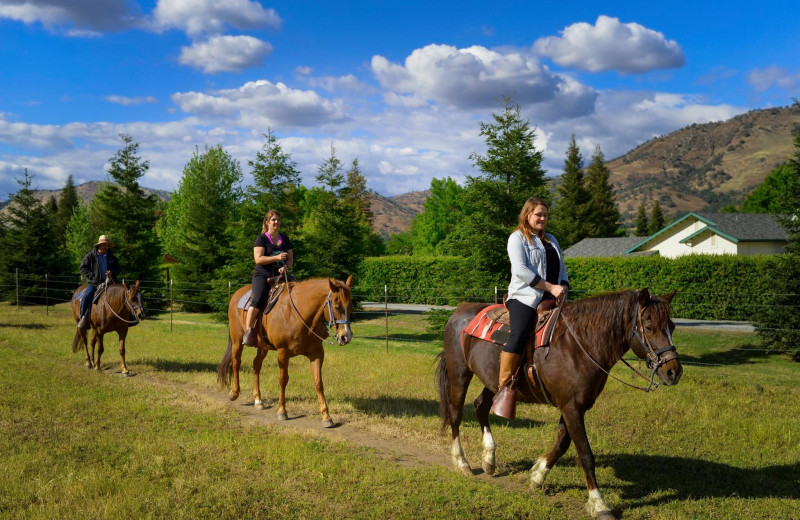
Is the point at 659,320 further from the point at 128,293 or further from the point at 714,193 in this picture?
the point at 714,193

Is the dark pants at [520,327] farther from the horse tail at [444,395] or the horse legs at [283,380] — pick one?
the horse legs at [283,380]

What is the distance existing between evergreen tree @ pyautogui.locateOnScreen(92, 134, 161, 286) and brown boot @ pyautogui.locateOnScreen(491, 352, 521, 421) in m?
29.5

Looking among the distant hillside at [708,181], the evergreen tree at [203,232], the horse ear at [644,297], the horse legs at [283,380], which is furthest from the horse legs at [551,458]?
the distant hillside at [708,181]

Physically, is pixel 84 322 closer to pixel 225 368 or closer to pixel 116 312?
pixel 116 312

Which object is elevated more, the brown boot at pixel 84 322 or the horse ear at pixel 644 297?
the horse ear at pixel 644 297

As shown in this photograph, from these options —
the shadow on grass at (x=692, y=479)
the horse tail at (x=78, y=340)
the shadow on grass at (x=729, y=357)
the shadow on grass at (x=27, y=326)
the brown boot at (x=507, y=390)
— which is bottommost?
the shadow on grass at (x=729, y=357)

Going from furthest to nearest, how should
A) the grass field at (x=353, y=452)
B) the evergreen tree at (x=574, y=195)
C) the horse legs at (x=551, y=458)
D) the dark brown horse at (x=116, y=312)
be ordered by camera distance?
1. the evergreen tree at (x=574, y=195)
2. the dark brown horse at (x=116, y=312)
3. the horse legs at (x=551, y=458)
4. the grass field at (x=353, y=452)

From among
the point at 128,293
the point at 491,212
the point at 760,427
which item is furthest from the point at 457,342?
the point at 491,212

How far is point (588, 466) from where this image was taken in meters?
4.84

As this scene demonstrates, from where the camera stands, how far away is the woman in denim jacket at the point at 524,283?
5227mm

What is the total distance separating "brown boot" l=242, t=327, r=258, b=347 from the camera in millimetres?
8828

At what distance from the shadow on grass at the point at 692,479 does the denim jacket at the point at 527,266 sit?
221cm

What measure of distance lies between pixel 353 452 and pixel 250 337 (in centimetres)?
308

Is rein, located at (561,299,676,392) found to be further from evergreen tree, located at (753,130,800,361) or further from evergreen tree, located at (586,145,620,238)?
evergreen tree, located at (586,145,620,238)
